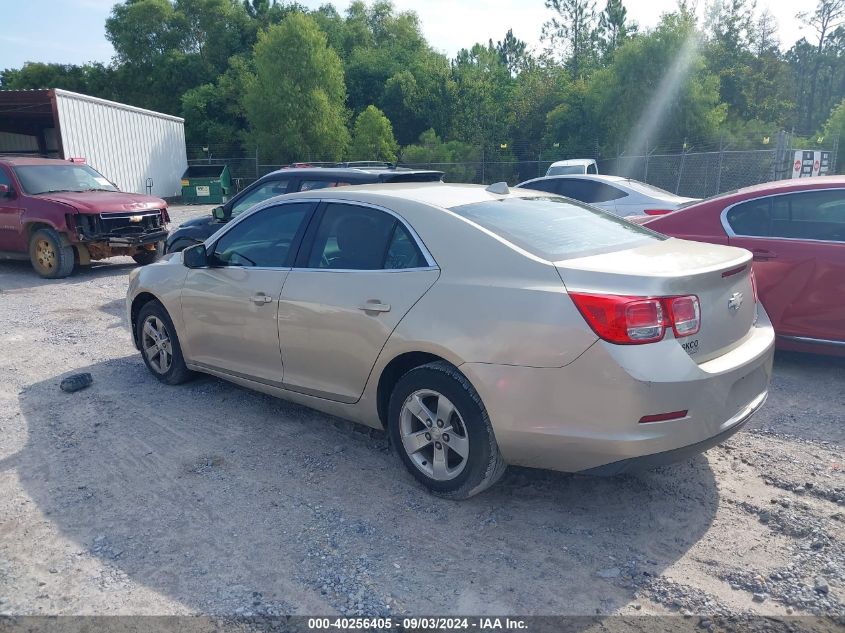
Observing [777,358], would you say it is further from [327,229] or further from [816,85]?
[816,85]

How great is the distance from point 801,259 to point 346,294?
3850 mm

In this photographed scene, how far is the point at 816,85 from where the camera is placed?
56.6 m

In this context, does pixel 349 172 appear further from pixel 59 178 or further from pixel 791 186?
pixel 59 178

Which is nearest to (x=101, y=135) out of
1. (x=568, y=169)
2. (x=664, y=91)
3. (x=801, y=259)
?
(x=568, y=169)

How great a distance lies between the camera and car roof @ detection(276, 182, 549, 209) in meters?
4.02

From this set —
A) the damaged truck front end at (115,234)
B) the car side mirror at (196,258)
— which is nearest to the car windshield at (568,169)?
the damaged truck front end at (115,234)

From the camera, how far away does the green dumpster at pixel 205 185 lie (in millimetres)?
30359

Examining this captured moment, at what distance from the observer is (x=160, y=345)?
5.60 metres

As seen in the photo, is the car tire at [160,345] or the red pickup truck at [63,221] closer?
the car tire at [160,345]

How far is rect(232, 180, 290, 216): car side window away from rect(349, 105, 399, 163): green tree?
28.7 meters

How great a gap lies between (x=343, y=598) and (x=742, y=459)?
2654 mm

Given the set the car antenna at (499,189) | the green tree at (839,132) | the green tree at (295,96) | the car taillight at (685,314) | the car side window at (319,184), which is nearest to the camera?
the car taillight at (685,314)

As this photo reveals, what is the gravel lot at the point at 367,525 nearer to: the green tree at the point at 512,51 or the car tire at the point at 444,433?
the car tire at the point at 444,433

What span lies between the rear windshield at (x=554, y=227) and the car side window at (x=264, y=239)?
1301 millimetres
